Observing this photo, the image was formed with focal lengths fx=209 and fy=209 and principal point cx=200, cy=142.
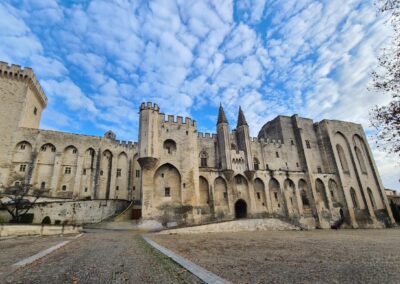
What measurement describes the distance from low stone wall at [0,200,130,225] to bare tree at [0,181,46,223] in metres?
1.51

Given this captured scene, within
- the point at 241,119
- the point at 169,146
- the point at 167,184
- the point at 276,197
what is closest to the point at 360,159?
the point at 276,197

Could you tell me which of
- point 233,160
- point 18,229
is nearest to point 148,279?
point 18,229

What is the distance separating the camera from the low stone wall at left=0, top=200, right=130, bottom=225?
81.1 feet

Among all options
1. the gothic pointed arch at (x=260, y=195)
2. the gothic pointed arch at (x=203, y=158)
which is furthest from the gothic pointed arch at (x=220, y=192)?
the gothic pointed arch at (x=260, y=195)

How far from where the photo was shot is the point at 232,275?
4957 millimetres

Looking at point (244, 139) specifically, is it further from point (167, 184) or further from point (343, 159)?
point (343, 159)

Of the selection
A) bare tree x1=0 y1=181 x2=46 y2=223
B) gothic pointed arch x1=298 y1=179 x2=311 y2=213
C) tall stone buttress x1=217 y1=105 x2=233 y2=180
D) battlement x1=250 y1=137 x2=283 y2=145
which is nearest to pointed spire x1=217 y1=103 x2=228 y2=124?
tall stone buttress x1=217 y1=105 x2=233 y2=180

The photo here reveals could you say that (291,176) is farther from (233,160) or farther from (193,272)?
(193,272)

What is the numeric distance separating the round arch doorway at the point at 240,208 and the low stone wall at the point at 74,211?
56.8ft

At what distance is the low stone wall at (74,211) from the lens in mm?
24719

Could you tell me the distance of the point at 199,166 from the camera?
1248 inches

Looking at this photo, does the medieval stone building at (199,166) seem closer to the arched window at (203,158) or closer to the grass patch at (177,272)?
the arched window at (203,158)

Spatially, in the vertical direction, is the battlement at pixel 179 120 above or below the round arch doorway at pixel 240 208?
above

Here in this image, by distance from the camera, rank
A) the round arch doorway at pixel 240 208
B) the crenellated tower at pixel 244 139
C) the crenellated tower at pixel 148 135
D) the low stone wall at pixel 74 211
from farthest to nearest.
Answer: the crenellated tower at pixel 244 139 < the round arch doorway at pixel 240 208 < the crenellated tower at pixel 148 135 < the low stone wall at pixel 74 211
